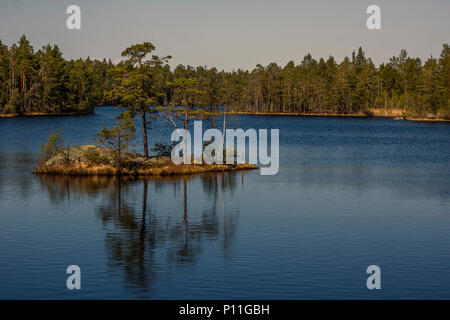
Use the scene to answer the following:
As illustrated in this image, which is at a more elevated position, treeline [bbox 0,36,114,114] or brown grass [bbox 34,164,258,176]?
treeline [bbox 0,36,114,114]

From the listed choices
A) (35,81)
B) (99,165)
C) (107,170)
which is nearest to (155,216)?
(107,170)

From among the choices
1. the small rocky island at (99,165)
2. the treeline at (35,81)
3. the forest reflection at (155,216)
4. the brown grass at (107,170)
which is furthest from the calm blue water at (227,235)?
the treeline at (35,81)

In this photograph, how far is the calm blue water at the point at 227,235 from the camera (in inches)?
854

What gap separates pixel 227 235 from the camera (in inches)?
1179

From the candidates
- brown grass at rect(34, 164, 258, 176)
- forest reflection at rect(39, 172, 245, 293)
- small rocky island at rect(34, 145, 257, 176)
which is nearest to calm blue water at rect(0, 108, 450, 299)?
forest reflection at rect(39, 172, 245, 293)

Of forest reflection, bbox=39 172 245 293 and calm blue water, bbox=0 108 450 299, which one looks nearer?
calm blue water, bbox=0 108 450 299

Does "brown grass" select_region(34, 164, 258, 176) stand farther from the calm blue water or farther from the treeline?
the treeline

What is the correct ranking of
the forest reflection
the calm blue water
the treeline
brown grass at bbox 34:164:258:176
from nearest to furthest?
the calm blue water → the forest reflection → brown grass at bbox 34:164:258:176 → the treeline

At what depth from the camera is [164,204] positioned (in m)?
38.9

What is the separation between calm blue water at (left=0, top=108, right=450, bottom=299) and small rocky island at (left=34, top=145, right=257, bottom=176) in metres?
2.25

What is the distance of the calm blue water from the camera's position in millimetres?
21688

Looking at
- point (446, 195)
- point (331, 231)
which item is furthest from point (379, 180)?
point (331, 231)

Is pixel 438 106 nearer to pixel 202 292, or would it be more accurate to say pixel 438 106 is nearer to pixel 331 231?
pixel 331 231

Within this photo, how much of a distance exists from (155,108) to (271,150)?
85.3 feet
